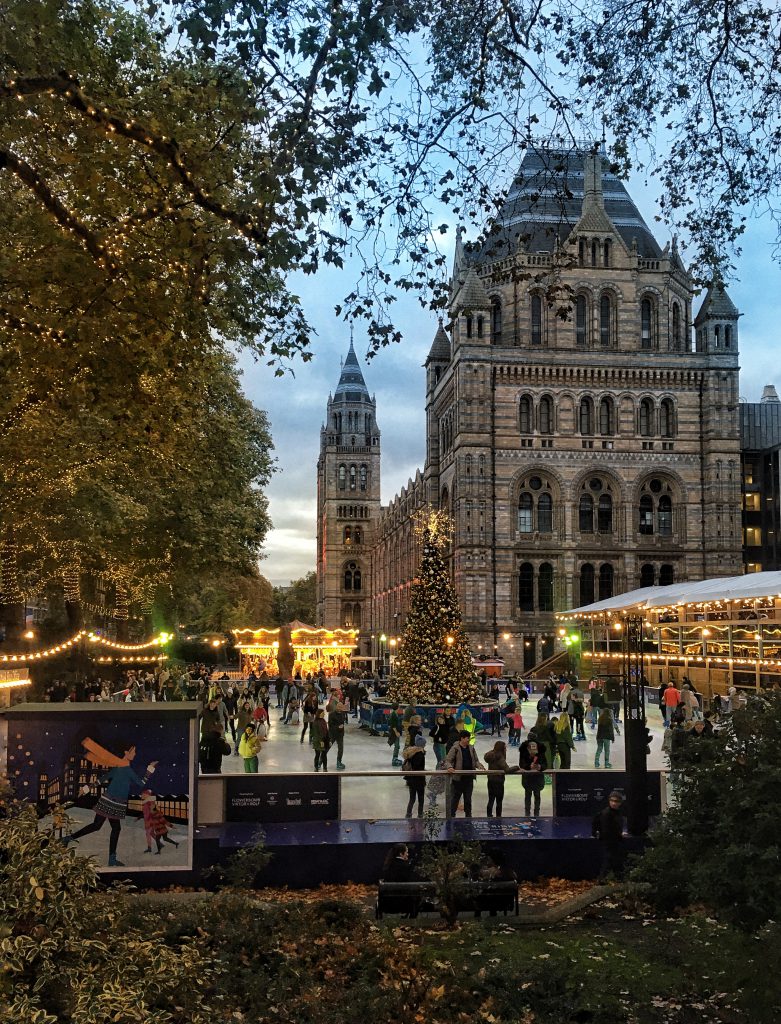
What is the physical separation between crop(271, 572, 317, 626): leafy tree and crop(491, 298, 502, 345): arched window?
295 ft

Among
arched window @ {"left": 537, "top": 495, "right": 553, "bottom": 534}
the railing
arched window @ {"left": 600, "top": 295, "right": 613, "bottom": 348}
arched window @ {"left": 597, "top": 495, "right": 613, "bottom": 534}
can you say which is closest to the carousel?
arched window @ {"left": 537, "top": 495, "right": 553, "bottom": 534}

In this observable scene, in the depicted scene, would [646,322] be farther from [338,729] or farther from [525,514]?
[338,729]

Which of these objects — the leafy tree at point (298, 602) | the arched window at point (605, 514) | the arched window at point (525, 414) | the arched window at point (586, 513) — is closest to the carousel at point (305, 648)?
the arched window at point (586, 513)

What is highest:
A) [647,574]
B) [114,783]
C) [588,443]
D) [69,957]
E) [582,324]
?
[582,324]

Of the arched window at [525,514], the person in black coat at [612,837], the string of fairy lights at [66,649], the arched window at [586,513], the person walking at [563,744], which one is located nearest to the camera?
the person in black coat at [612,837]

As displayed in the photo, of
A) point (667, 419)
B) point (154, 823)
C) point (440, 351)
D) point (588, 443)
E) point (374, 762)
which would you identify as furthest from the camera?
point (440, 351)

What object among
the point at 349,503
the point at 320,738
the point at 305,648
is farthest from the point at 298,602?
the point at 320,738

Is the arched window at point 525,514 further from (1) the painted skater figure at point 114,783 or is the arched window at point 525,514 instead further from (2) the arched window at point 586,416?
(1) the painted skater figure at point 114,783

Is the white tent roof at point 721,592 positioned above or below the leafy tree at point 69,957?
above

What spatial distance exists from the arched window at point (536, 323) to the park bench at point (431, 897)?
48662 millimetres

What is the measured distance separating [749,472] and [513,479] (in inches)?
803

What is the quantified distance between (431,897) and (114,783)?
4042 mm

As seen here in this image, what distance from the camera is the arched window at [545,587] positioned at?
54.2 meters

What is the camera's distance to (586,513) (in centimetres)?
5547
